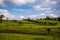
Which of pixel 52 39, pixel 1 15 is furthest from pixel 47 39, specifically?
pixel 1 15

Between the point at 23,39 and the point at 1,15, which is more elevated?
the point at 1,15

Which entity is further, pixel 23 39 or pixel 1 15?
pixel 1 15

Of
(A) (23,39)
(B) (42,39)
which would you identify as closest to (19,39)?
(A) (23,39)

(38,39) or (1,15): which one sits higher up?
(1,15)

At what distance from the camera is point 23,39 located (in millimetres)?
46531

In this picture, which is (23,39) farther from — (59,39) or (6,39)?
(59,39)

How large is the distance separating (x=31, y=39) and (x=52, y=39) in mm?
6764

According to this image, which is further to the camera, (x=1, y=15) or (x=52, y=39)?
(x=1, y=15)

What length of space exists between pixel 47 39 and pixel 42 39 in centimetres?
161

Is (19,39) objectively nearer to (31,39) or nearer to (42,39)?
(31,39)

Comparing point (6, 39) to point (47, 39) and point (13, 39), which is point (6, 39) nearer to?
point (13, 39)

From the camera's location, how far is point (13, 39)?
4603 centimetres

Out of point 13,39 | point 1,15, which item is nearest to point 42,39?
point 13,39

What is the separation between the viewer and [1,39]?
4575 centimetres
